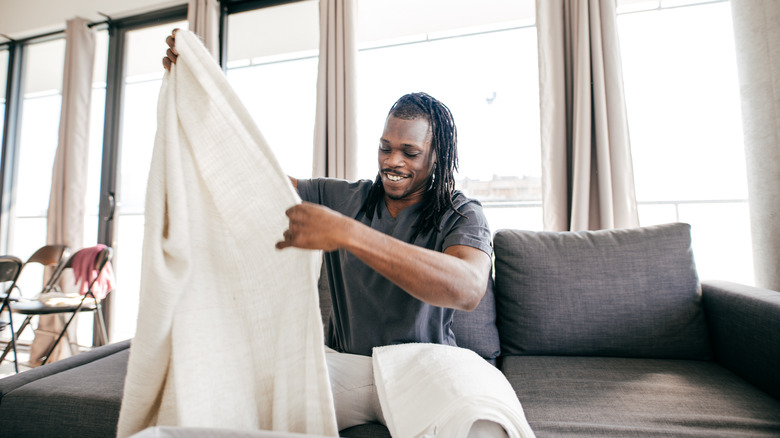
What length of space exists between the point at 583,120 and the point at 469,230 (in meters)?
1.56

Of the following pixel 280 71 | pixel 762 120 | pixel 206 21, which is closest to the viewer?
pixel 762 120

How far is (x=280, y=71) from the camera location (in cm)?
395

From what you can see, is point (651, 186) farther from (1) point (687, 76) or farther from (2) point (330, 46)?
(2) point (330, 46)

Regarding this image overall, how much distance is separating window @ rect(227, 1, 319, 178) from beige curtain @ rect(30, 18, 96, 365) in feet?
3.85

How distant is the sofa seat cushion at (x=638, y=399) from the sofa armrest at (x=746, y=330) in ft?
0.14

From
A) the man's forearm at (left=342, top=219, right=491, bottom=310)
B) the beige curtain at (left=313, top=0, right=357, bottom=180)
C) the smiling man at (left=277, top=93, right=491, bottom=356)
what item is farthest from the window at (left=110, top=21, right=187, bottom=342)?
the man's forearm at (left=342, top=219, right=491, bottom=310)

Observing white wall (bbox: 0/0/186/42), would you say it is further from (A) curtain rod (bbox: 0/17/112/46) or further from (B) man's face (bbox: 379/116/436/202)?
(B) man's face (bbox: 379/116/436/202)

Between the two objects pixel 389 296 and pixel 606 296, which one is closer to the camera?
pixel 389 296

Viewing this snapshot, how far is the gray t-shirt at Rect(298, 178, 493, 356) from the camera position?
1.05m

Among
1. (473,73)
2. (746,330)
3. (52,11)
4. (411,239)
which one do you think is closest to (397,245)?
(411,239)

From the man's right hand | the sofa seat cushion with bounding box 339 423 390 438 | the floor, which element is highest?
the man's right hand

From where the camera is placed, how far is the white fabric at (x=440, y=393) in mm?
701

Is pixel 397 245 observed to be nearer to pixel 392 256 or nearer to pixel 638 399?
pixel 392 256

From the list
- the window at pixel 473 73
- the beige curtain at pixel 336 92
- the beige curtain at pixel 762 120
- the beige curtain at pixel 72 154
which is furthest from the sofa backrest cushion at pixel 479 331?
the beige curtain at pixel 72 154
